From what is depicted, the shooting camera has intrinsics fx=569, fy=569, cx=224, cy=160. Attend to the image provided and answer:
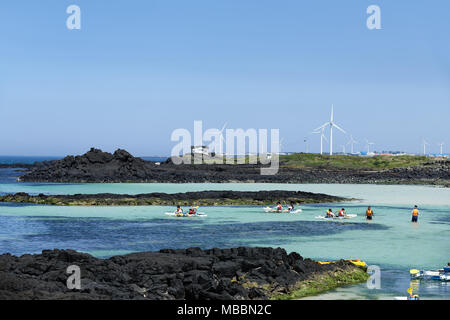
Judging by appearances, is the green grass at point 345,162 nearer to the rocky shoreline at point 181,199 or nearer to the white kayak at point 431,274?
the rocky shoreline at point 181,199

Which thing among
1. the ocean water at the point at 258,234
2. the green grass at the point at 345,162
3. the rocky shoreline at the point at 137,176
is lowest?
the ocean water at the point at 258,234

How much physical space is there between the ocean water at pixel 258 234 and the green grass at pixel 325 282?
0.53 m

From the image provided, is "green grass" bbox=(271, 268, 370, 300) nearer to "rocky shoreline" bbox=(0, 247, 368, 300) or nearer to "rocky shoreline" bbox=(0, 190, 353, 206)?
"rocky shoreline" bbox=(0, 247, 368, 300)

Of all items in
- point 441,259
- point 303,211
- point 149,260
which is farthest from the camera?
point 303,211

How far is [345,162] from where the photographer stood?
486ft

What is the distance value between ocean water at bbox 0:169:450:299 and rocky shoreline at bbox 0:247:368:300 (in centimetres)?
144

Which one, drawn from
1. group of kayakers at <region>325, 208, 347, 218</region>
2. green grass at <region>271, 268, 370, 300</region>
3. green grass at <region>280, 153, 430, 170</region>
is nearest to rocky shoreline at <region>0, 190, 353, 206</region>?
group of kayakers at <region>325, 208, 347, 218</region>

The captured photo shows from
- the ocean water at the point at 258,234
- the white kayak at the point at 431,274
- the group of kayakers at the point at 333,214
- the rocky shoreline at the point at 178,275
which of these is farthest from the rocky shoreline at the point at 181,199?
the white kayak at the point at 431,274

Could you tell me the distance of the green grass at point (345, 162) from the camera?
138875 mm

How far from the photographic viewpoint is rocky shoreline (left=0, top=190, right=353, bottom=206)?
184ft
